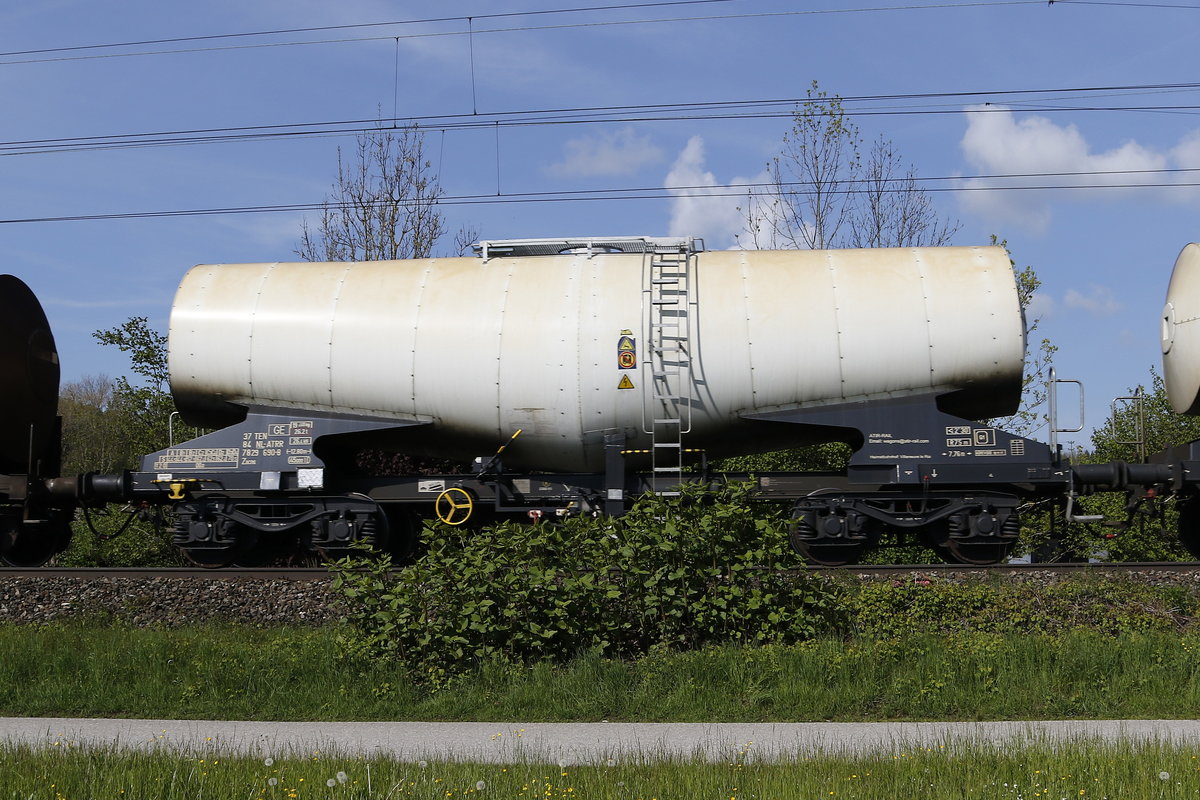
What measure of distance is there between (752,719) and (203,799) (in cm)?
362

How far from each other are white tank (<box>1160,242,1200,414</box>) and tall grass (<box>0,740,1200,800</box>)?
781 centimetres

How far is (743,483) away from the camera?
930 centimetres

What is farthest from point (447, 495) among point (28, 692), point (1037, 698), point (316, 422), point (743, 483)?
point (1037, 698)

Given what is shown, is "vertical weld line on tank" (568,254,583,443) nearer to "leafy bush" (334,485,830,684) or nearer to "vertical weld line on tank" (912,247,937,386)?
"leafy bush" (334,485,830,684)

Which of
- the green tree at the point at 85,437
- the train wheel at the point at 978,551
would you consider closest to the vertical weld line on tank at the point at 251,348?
the train wheel at the point at 978,551

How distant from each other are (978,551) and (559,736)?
7.15m

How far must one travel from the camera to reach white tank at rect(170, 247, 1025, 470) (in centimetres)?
1163

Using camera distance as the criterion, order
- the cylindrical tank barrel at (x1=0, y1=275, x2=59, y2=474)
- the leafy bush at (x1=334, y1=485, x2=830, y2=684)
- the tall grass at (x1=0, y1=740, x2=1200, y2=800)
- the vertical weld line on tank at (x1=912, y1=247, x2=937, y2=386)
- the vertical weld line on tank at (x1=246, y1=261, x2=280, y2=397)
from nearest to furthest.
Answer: the tall grass at (x1=0, y1=740, x2=1200, y2=800) < the leafy bush at (x1=334, y1=485, x2=830, y2=684) < the vertical weld line on tank at (x1=912, y1=247, x2=937, y2=386) < the vertical weld line on tank at (x1=246, y1=261, x2=280, y2=397) < the cylindrical tank barrel at (x1=0, y1=275, x2=59, y2=474)

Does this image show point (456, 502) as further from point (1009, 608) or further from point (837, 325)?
point (1009, 608)

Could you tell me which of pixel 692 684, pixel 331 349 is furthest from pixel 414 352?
pixel 692 684

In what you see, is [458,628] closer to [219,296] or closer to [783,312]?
[783,312]

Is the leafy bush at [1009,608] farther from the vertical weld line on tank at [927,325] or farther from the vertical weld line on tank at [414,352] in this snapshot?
the vertical weld line on tank at [414,352]

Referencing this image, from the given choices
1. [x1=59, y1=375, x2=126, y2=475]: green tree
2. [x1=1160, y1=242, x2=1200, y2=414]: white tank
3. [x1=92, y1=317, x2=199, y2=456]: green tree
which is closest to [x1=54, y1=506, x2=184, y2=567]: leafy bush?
[x1=92, y1=317, x2=199, y2=456]: green tree

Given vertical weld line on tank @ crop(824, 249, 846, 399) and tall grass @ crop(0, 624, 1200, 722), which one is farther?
vertical weld line on tank @ crop(824, 249, 846, 399)
